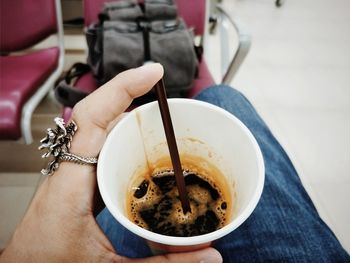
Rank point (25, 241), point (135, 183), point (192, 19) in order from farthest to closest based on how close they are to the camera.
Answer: point (192, 19), point (135, 183), point (25, 241)

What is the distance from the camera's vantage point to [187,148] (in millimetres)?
639

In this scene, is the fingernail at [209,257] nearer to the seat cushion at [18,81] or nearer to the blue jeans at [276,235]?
the blue jeans at [276,235]

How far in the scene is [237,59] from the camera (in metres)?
1.15

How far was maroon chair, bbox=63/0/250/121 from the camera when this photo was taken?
114 cm

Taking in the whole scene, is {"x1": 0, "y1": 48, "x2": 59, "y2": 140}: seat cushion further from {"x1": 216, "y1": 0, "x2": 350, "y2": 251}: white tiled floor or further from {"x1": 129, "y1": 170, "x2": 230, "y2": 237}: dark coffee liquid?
{"x1": 216, "y1": 0, "x2": 350, "y2": 251}: white tiled floor

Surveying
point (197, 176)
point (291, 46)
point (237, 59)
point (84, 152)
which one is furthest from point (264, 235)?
point (291, 46)

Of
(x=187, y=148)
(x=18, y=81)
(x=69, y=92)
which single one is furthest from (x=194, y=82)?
(x=18, y=81)

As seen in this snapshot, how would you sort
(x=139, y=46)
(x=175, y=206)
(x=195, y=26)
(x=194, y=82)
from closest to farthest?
(x=175, y=206) < (x=139, y=46) < (x=194, y=82) < (x=195, y=26)

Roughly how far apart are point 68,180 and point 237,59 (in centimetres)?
85

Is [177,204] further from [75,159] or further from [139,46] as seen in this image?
[139,46]

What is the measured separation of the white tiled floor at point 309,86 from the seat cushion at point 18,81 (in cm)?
86

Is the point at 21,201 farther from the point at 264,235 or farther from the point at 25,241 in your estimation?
the point at 264,235

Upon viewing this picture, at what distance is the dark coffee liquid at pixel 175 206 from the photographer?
54 centimetres

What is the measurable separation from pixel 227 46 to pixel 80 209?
98 cm
